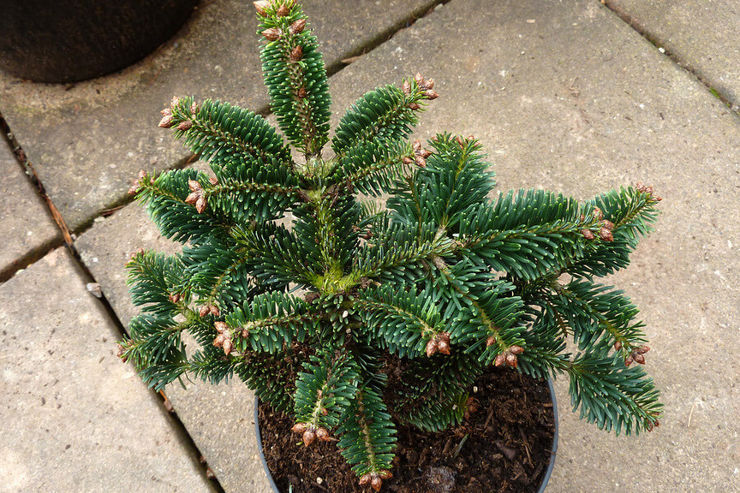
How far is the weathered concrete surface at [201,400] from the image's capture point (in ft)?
6.70

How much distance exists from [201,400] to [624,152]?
6.43ft

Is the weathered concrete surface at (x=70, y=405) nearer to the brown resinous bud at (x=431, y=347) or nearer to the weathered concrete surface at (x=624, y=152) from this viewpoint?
the weathered concrete surface at (x=624, y=152)

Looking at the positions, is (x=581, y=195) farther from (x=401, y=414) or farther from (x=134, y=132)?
(x=134, y=132)

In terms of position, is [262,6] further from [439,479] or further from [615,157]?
[615,157]

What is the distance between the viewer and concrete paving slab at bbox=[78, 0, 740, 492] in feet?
6.58

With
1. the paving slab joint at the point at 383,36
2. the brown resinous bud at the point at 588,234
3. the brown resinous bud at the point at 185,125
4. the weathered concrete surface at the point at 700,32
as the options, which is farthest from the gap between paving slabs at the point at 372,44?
the brown resinous bud at the point at 588,234

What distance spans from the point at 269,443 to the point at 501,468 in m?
0.60

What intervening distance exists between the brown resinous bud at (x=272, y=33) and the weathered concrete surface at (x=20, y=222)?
182 centimetres

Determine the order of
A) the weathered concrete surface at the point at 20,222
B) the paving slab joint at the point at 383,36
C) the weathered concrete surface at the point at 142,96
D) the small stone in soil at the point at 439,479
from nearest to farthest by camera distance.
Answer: the small stone in soil at the point at 439,479 < the weathered concrete surface at the point at 20,222 < the weathered concrete surface at the point at 142,96 < the paving slab joint at the point at 383,36

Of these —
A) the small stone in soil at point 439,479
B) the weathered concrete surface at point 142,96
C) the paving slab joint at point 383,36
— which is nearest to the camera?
the small stone in soil at point 439,479

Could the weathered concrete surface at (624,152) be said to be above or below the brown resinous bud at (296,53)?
below

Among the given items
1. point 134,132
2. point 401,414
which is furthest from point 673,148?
point 134,132

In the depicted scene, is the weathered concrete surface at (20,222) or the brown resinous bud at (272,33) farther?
the weathered concrete surface at (20,222)

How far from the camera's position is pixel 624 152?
242 cm
